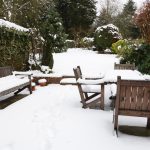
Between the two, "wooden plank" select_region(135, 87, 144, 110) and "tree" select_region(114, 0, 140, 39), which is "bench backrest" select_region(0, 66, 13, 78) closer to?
"wooden plank" select_region(135, 87, 144, 110)

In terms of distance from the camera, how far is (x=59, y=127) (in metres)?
5.38

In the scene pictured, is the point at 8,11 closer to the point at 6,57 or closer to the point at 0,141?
the point at 6,57

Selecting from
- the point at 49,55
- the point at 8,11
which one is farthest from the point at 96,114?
the point at 8,11

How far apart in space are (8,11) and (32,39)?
6219 millimetres

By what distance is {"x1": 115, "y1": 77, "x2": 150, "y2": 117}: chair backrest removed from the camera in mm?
4648

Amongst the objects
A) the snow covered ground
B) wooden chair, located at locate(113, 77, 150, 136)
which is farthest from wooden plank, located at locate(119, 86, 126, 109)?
the snow covered ground

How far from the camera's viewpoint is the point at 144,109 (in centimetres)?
486

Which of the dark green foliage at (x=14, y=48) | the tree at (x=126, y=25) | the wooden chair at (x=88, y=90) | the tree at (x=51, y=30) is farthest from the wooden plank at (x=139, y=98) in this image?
the tree at (x=126, y=25)

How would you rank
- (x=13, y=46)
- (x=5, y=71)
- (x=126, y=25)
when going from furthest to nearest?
(x=126, y=25) → (x=13, y=46) → (x=5, y=71)

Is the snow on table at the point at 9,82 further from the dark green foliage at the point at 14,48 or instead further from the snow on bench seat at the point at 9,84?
the dark green foliage at the point at 14,48

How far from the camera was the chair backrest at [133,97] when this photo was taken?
15.3 ft

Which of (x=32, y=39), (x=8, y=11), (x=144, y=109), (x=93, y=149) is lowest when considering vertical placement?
(x=93, y=149)

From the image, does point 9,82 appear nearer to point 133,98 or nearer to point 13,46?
point 133,98

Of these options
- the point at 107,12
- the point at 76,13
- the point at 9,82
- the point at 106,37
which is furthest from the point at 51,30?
the point at 107,12
